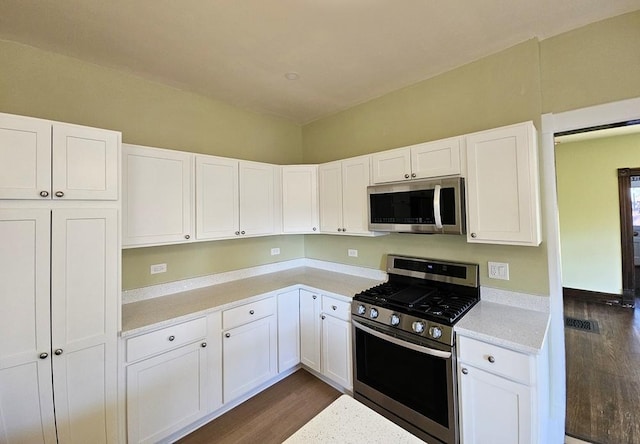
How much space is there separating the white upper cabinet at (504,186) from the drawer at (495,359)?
2.24 feet

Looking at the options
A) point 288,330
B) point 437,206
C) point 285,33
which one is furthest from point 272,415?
point 285,33

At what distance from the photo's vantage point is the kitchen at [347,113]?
1812 millimetres

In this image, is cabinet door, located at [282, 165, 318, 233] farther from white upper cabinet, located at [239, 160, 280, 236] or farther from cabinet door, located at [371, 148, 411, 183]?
cabinet door, located at [371, 148, 411, 183]

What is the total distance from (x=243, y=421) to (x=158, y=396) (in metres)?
0.73

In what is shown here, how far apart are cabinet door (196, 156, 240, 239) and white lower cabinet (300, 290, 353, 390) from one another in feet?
3.37

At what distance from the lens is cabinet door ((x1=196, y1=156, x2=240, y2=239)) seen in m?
2.35

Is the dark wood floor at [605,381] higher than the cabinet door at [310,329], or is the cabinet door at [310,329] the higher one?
the cabinet door at [310,329]

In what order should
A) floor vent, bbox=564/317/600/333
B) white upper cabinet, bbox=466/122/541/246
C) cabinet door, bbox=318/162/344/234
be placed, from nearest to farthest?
1. white upper cabinet, bbox=466/122/541/246
2. cabinet door, bbox=318/162/344/234
3. floor vent, bbox=564/317/600/333

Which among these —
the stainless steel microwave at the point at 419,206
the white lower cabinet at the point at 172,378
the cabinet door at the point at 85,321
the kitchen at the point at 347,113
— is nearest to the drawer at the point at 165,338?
the white lower cabinet at the point at 172,378

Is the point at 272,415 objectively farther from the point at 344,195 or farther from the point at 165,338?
the point at 344,195

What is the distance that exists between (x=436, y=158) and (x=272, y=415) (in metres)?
2.51

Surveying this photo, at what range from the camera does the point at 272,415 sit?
223 cm

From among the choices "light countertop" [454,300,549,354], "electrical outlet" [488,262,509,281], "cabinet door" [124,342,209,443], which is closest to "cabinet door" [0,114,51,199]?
"cabinet door" [124,342,209,443]

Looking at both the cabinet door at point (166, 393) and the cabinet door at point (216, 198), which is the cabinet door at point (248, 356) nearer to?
the cabinet door at point (166, 393)
